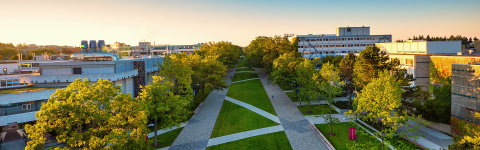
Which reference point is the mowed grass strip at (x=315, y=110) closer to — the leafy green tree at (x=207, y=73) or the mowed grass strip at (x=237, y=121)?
the mowed grass strip at (x=237, y=121)

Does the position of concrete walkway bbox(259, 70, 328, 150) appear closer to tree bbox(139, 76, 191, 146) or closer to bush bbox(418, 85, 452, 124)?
tree bbox(139, 76, 191, 146)

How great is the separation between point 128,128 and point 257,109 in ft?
82.8

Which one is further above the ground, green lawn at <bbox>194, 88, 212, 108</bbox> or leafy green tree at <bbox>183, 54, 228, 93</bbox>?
leafy green tree at <bbox>183, 54, 228, 93</bbox>

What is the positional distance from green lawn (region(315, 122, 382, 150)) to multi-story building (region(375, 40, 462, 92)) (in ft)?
40.8

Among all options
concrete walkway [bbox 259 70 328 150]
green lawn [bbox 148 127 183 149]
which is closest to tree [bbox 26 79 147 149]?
green lawn [bbox 148 127 183 149]

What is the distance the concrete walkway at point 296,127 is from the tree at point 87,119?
583 inches

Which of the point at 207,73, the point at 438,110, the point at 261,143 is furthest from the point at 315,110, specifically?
the point at 207,73

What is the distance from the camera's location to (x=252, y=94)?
5403 centimetres

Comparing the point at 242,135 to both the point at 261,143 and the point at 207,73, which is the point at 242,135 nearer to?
the point at 261,143

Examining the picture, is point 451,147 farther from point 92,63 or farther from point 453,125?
point 92,63

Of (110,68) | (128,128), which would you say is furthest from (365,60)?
(110,68)

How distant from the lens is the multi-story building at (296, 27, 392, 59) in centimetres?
10488

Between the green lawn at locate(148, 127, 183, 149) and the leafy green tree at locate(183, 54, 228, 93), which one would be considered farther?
the leafy green tree at locate(183, 54, 228, 93)

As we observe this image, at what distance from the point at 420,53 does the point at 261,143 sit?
34421 millimetres
